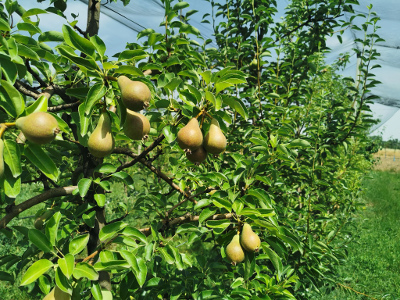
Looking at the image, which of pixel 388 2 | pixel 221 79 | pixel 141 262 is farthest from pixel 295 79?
pixel 388 2

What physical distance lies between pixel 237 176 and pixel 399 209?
8.11 meters

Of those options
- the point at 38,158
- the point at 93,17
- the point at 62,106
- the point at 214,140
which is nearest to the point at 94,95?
the point at 38,158

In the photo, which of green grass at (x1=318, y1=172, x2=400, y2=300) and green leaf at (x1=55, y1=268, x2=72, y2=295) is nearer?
green leaf at (x1=55, y1=268, x2=72, y2=295)

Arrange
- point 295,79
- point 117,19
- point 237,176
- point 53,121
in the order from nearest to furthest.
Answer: point 53,121
point 237,176
point 295,79
point 117,19

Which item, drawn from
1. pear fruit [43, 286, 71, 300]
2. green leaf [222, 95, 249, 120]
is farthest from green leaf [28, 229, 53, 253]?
green leaf [222, 95, 249, 120]

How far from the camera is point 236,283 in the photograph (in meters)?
1.38

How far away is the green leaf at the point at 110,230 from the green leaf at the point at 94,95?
0.43 metres

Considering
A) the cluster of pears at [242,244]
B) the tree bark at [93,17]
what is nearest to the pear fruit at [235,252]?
the cluster of pears at [242,244]

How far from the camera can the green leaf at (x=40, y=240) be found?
93 centimetres

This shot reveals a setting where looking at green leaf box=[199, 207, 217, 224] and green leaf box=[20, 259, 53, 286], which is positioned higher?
green leaf box=[199, 207, 217, 224]

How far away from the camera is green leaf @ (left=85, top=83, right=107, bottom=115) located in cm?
85

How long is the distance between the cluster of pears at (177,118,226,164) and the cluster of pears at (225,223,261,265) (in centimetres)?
32

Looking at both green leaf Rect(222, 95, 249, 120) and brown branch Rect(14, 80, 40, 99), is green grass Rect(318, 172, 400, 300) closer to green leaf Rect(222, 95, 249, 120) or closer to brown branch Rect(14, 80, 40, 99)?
green leaf Rect(222, 95, 249, 120)

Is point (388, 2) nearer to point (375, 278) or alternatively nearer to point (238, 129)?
point (375, 278)
